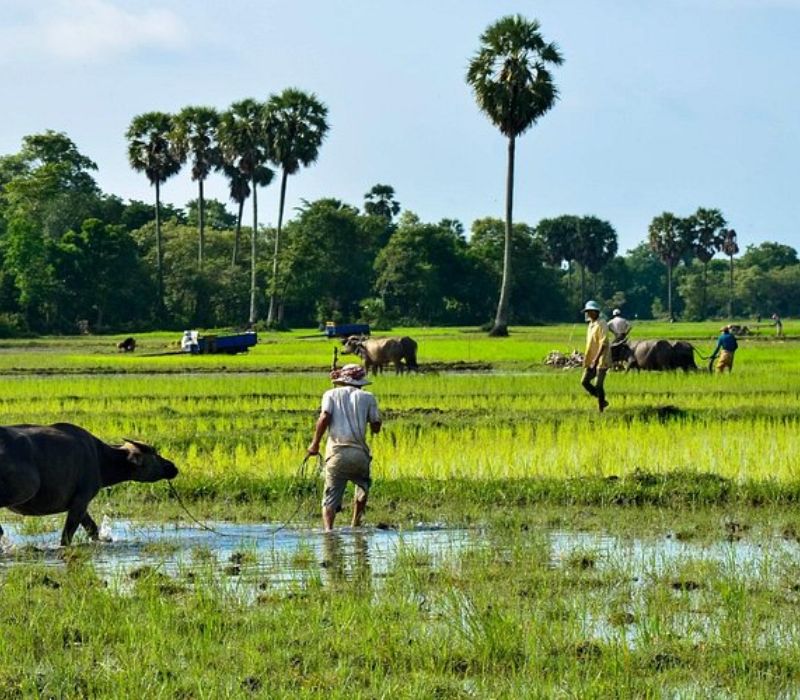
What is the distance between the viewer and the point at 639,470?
13219mm

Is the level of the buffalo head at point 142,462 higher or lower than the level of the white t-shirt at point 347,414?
lower

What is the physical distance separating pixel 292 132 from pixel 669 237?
182ft

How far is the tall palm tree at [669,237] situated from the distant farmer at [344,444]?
113 meters

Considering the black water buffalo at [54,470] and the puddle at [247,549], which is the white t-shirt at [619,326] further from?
the black water buffalo at [54,470]

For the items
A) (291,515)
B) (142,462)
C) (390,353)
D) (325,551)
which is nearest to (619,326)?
(390,353)

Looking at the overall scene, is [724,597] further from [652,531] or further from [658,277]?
[658,277]

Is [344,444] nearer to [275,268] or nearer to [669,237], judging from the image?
[275,268]

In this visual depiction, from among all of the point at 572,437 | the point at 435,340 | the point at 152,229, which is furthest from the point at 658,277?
the point at 572,437

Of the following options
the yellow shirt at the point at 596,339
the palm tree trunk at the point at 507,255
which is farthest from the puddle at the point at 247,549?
the palm tree trunk at the point at 507,255

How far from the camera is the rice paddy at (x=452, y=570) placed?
659 centimetres

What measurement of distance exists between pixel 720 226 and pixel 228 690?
122 metres

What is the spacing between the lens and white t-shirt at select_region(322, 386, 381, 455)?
37.3 ft

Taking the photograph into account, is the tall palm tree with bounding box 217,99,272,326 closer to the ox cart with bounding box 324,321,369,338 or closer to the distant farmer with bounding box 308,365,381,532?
the ox cart with bounding box 324,321,369,338

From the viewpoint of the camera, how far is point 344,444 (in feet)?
37.2
